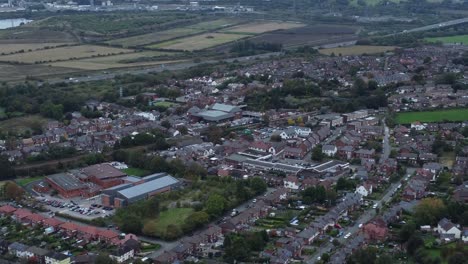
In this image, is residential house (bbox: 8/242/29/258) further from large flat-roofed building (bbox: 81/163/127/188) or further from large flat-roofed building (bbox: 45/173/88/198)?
large flat-roofed building (bbox: 81/163/127/188)

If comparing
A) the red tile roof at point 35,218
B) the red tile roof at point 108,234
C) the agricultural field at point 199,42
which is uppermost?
the red tile roof at point 108,234

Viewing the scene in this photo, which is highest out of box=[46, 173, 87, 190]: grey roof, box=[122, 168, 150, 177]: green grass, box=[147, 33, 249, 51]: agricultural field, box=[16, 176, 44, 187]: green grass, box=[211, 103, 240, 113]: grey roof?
box=[46, 173, 87, 190]: grey roof

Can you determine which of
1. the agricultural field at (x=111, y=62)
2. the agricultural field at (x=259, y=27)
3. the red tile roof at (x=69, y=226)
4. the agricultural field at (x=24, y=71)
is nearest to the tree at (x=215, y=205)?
the red tile roof at (x=69, y=226)

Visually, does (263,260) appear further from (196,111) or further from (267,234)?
(196,111)

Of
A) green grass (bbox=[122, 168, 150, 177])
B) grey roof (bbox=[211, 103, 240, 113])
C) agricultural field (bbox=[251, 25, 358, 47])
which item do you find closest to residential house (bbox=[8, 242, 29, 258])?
green grass (bbox=[122, 168, 150, 177])

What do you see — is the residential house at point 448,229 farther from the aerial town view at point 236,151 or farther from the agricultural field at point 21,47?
the agricultural field at point 21,47

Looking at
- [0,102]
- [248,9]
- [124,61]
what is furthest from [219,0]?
[0,102]
